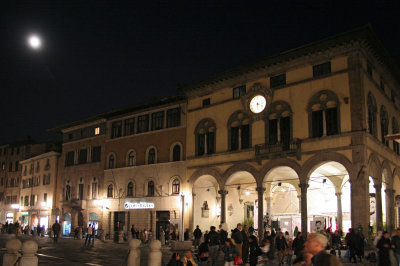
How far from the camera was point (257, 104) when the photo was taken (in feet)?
101

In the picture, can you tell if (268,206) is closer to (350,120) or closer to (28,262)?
(350,120)

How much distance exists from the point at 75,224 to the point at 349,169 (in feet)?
100

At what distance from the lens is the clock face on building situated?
30484mm

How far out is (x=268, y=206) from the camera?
34031 millimetres

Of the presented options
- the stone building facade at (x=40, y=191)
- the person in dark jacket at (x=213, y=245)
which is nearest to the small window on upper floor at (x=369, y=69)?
the person in dark jacket at (x=213, y=245)

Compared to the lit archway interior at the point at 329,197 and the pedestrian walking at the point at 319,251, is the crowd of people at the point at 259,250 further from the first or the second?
the lit archway interior at the point at 329,197

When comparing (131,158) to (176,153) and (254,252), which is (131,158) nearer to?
(176,153)

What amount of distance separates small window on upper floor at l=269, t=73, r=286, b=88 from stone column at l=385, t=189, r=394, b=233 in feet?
32.6

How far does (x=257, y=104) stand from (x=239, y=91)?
→ 2272 millimetres

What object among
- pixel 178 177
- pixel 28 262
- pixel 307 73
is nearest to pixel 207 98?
pixel 178 177

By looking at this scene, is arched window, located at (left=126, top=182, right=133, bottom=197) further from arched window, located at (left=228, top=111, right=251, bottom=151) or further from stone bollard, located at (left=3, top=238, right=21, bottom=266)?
stone bollard, located at (left=3, top=238, right=21, bottom=266)

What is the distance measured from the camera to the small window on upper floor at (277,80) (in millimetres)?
29791

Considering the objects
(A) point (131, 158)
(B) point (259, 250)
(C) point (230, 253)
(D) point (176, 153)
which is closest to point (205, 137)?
(D) point (176, 153)

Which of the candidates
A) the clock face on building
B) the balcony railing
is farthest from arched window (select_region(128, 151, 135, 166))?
the balcony railing
